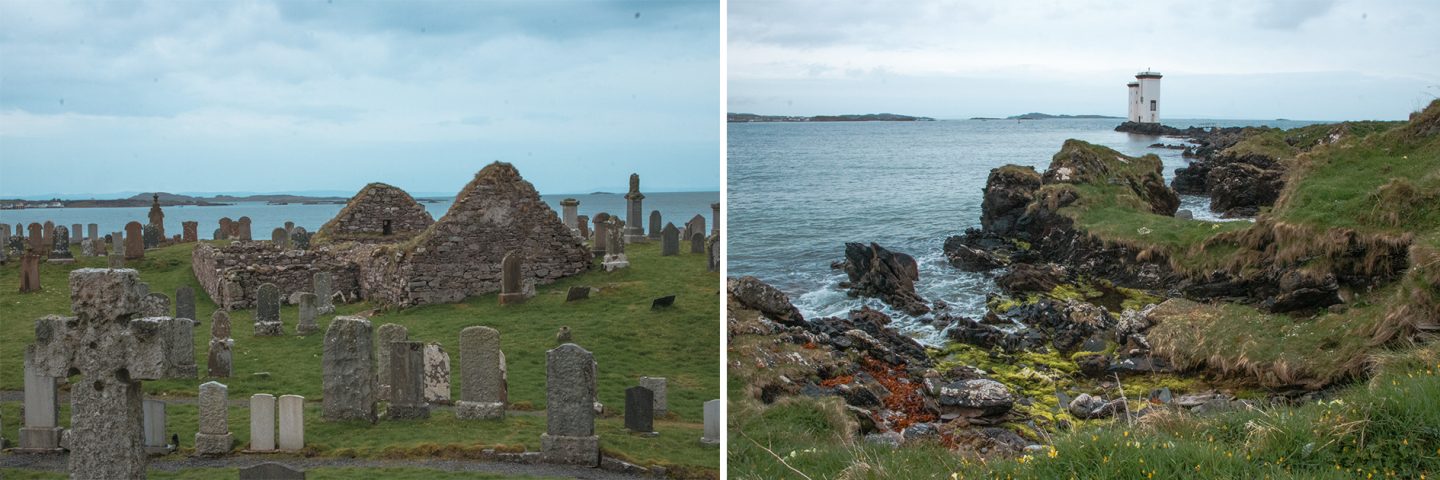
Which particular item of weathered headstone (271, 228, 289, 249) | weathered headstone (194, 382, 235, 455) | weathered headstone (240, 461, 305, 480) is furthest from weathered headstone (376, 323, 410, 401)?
weathered headstone (271, 228, 289, 249)

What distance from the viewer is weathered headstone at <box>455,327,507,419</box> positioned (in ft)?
16.2

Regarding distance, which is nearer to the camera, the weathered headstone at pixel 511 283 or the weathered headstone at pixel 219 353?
the weathered headstone at pixel 219 353

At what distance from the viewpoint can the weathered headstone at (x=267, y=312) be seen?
23.5 ft

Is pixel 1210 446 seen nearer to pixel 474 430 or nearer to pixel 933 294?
pixel 474 430

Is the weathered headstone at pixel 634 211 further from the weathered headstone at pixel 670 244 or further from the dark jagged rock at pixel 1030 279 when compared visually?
the dark jagged rock at pixel 1030 279

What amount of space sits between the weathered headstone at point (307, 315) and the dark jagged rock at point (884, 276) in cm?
449

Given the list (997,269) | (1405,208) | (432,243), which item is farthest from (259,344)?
(1405,208)

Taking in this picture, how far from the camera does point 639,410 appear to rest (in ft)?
15.5

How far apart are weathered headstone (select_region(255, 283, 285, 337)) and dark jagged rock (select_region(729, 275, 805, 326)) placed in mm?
3727

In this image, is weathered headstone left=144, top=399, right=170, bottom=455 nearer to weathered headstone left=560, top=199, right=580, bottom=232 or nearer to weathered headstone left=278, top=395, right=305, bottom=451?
weathered headstone left=278, top=395, right=305, bottom=451

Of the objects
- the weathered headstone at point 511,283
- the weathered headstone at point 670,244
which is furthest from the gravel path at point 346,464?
the weathered headstone at point 670,244

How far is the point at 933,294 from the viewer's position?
761 cm

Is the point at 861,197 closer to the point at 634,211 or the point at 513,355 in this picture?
the point at 634,211

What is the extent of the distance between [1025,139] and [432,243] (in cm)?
962
